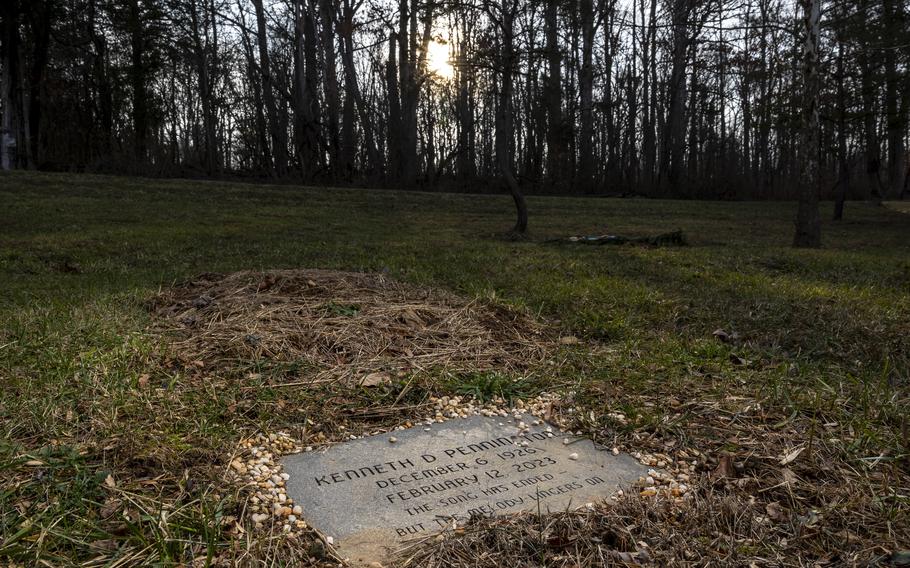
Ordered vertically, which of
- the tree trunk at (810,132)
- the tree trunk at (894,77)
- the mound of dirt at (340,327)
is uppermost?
the tree trunk at (894,77)

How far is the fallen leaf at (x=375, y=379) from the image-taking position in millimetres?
3566

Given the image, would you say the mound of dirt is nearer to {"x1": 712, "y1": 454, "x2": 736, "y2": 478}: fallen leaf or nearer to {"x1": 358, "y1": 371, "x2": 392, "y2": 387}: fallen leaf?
{"x1": 358, "y1": 371, "x2": 392, "y2": 387}: fallen leaf

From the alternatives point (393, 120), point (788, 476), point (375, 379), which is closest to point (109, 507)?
point (375, 379)

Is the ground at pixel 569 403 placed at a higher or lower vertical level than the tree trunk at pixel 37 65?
lower

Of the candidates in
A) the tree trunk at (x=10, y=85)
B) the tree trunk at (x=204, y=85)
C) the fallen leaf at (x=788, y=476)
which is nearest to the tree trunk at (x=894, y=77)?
the fallen leaf at (x=788, y=476)

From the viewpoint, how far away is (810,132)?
10.9 metres

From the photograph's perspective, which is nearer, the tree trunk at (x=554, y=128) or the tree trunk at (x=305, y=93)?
the tree trunk at (x=305, y=93)

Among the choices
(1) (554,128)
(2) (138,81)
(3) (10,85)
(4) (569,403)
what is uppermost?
(2) (138,81)

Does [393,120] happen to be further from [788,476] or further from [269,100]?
[788,476]

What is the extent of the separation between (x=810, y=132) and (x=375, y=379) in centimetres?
1039

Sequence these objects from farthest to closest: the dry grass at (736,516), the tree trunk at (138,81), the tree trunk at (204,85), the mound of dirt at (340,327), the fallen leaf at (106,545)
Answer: the tree trunk at (204,85), the tree trunk at (138,81), the mound of dirt at (340,327), the dry grass at (736,516), the fallen leaf at (106,545)

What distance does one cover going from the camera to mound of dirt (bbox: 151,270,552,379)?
3.94 meters

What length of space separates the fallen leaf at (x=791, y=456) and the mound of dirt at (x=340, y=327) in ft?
5.51

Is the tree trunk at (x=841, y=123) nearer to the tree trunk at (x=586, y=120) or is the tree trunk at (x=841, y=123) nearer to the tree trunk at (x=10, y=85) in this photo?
the tree trunk at (x=586, y=120)
